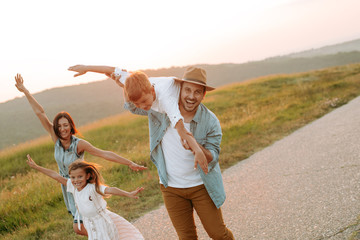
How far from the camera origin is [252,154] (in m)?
8.62

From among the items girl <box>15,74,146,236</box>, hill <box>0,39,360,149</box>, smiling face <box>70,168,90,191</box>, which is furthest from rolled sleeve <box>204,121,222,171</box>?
hill <box>0,39,360,149</box>

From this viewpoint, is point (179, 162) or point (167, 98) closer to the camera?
point (167, 98)

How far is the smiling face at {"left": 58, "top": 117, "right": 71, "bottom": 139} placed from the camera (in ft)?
13.9

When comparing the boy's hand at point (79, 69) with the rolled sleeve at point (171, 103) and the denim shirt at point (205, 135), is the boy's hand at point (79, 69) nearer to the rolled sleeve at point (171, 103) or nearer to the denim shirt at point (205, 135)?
the denim shirt at point (205, 135)

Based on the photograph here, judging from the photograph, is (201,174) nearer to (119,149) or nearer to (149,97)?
(149,97)

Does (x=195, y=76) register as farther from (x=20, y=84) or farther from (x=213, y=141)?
(x=20, y=84)

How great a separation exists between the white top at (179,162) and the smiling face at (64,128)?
5.38 ft

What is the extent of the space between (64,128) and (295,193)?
3.52 metres

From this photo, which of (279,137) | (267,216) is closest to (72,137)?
(267,216)

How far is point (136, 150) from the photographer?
10312 millimetres

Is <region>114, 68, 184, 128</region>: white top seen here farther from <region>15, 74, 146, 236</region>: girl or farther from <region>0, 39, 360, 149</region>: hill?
<region>0, 39, 360, 149</region>: hill

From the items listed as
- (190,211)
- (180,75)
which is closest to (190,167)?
(190,211)

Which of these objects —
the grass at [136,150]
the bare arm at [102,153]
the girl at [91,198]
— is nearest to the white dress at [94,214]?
the girl at [91,198]

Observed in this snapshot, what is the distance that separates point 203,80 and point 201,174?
812mm
